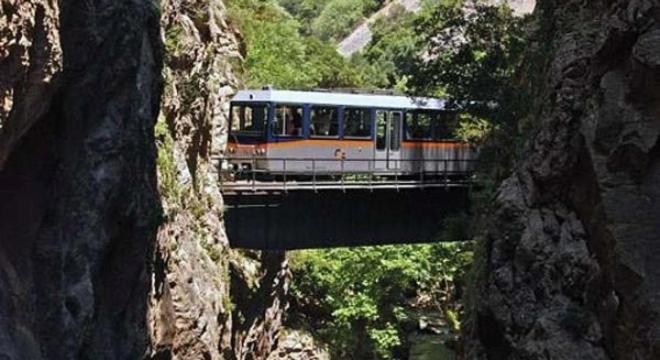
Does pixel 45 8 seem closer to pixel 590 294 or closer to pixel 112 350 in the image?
pixel 112 350

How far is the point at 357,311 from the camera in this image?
3072 centimetres

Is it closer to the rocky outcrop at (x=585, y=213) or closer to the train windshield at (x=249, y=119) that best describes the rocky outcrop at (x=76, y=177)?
the rocky outcrop at (x=585, y=213)

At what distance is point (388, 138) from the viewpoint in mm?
26531

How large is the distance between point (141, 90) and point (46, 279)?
436 cm

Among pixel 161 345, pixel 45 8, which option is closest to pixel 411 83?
pixel 161 345

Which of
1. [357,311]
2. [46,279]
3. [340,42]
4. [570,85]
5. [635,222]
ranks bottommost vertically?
[357,311]

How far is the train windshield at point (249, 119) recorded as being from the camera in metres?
25.3

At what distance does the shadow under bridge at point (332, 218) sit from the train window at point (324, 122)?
10.2 ft

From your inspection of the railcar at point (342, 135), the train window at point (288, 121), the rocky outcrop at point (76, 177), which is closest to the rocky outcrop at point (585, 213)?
the rocky outcrop at point (76, 177)

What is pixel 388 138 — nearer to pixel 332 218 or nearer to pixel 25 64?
pixel 332 218

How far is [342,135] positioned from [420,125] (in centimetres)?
263

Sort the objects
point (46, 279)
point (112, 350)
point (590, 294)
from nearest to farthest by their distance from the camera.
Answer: point (590, 294) < point (46, 279) < point (112, 350)

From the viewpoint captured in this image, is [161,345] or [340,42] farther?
[340,42]

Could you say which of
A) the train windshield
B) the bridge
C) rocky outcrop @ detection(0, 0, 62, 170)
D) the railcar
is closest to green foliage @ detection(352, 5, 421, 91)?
the railcar
